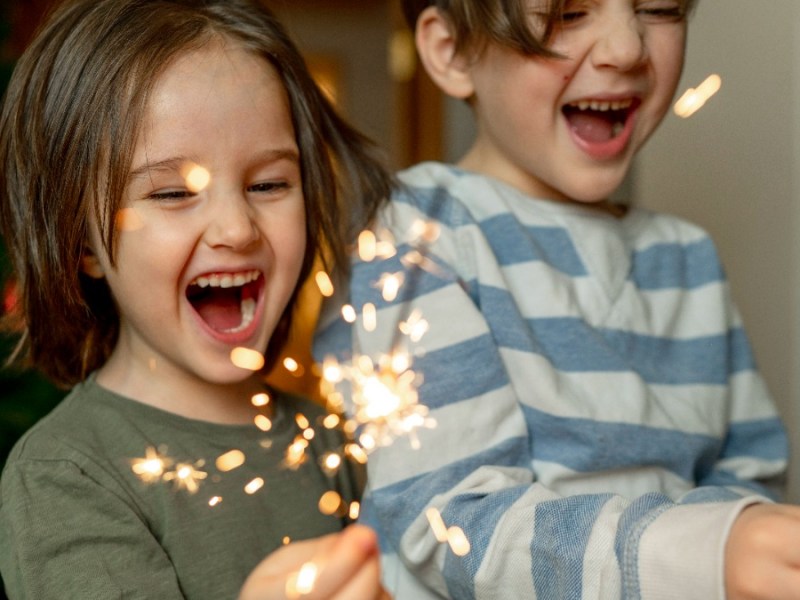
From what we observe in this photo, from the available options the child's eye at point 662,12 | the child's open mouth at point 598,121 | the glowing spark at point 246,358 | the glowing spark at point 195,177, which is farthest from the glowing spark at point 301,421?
the child's eye at point 662,12

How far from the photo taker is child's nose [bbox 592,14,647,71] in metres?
1.05

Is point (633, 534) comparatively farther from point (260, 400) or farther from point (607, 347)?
point (260, 400)

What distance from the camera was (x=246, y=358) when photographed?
1065 millimetres

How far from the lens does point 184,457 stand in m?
1.06

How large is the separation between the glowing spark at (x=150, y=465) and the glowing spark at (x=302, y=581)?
0.35m

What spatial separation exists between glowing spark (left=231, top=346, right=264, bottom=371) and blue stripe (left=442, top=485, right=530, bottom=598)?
266mm

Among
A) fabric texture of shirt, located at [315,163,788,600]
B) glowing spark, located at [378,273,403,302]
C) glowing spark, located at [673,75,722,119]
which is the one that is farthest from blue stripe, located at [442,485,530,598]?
glowing spark, located at [673,75,722,119]

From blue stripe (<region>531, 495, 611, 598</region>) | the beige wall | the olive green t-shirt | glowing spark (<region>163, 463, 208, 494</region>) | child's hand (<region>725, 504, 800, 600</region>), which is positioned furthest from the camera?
the beige wall

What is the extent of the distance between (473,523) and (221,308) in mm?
363

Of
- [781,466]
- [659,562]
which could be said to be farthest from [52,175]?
[781,466]

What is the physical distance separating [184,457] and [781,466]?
0.68 metres

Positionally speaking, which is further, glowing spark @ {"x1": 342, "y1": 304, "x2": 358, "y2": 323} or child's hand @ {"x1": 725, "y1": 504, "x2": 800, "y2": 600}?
glowing spark @ {"x1": 342, "y1": 304, "x2": 358, "y2": 323}

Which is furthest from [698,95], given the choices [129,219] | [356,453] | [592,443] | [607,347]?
[129,219]

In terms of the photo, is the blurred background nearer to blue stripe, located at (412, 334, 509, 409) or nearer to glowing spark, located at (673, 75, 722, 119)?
glowing spark, located at (673, 75, 722, 119)
